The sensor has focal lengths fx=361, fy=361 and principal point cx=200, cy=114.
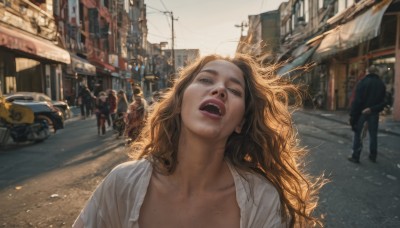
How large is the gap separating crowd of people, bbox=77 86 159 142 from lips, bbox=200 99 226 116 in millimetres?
2094

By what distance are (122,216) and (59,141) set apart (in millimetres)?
9849

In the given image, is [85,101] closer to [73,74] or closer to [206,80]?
[73,74]

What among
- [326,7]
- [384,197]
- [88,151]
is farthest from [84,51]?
[384,197]

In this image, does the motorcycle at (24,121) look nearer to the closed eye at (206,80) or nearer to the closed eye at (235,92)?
the closed eye at (206,80)

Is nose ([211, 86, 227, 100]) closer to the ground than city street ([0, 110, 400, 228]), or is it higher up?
higher up

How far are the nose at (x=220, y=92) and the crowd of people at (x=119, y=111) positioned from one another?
2.12 meters

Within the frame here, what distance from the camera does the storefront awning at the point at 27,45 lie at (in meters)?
13.1

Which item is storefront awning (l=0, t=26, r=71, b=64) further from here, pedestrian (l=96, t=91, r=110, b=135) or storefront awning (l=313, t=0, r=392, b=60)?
storefront awning (l=313, t=0, r=392, b=60)

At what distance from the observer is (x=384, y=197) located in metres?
4.87

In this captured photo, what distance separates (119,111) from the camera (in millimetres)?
11969

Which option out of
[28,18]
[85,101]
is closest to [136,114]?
[85,101]

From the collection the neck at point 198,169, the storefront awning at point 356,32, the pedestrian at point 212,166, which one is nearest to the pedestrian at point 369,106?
the storefront awning at point 356,32

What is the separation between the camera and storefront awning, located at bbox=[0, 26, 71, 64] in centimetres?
1314

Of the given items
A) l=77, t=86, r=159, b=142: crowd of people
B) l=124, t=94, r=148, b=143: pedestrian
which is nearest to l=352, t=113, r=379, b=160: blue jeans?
l=77, t=86, r=159, b=142: crowd of people
